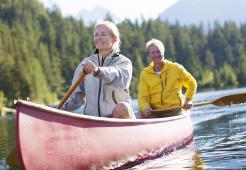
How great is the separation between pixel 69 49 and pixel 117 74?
321 feet

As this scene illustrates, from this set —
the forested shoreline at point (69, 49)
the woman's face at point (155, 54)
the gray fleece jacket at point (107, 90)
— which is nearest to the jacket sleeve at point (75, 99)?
the gray fleece jacket at point (107, 90)

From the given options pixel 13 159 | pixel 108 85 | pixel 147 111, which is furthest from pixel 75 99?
pixel 147 111

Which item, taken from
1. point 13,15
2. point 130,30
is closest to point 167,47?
point 130,30

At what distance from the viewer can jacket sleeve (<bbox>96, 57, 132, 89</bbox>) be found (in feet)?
20.1

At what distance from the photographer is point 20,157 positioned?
17.1 feet

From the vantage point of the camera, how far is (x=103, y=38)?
6656 millimetres

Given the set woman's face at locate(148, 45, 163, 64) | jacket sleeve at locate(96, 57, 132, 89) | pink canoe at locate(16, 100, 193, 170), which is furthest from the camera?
woman's face at locate(148, 45, 163, 64)

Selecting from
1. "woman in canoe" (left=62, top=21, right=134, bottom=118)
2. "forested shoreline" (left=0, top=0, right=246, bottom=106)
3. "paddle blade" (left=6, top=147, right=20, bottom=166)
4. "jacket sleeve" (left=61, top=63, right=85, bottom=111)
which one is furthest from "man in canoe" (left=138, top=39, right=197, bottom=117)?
"forested shoreline" (left=0, top=0, right=246, bottom=106)

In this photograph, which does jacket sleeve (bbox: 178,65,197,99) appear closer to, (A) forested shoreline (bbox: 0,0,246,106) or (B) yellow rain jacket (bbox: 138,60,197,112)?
(B) yellow rain jacket (bbox: 138,60,197,112)

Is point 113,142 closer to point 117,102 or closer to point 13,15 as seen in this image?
point 117,102

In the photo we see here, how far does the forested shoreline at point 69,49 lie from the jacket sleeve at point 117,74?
48894 millimetres

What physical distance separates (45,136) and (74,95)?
1.77 metres

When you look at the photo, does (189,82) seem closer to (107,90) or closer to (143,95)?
(143,95)

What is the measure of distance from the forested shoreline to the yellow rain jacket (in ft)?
151
